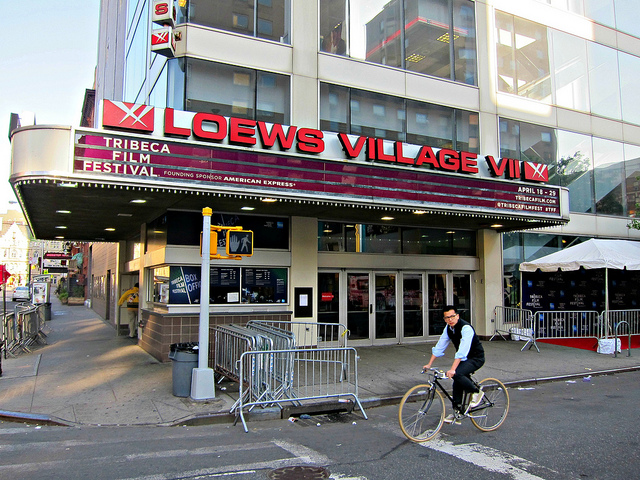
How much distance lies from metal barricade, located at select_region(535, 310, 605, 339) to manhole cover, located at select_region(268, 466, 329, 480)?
13.3 meters

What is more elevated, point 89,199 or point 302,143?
point 302,143

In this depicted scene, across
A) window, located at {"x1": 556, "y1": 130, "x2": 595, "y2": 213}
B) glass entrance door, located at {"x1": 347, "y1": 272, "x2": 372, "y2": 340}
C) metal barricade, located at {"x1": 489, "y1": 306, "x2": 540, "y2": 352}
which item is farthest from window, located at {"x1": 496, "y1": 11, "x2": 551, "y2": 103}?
glass entrance door, located at {"x1": 347, "y1": 272, "x2": 372, "y2": 340}

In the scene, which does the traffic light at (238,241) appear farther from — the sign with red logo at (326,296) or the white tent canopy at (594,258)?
the white tent canopy at (594,258)

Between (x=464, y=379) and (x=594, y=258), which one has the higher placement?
(x=594, y=258)

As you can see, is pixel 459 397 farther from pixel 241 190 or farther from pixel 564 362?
pixel 564 362

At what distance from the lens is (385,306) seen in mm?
15836

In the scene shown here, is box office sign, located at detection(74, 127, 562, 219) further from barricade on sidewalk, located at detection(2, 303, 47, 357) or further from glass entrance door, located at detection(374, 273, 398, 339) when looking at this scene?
barricade on sidewalk, located at detection(2, 303, 47, 357)

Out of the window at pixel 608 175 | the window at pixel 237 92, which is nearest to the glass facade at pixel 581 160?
the window at pixel 608 175

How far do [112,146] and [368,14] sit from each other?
9349 millimetres

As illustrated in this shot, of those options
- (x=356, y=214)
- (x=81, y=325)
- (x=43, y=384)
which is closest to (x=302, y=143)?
(x=356, y=214)

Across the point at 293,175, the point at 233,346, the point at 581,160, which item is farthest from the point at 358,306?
the point at 581,160

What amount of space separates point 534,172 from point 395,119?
4.41 meters

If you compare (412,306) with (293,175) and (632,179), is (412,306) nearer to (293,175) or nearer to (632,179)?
(293,175)

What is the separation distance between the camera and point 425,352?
14469 millimetres
